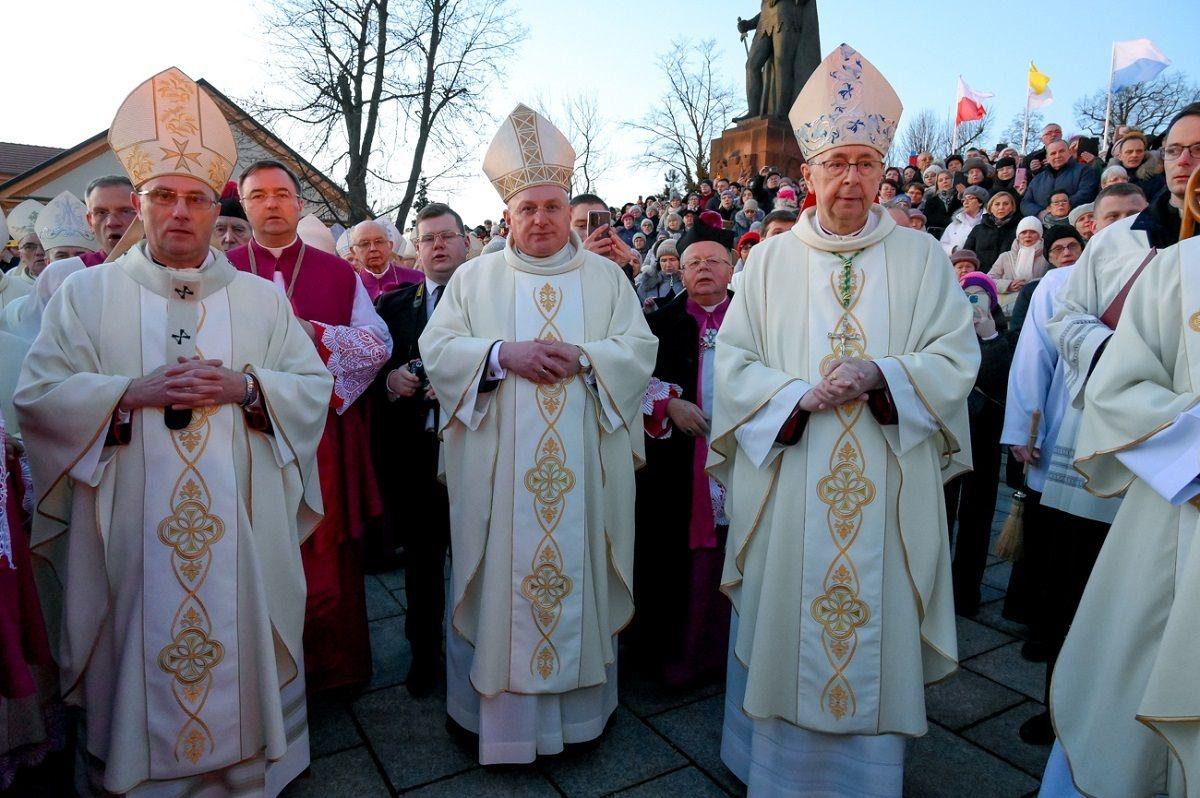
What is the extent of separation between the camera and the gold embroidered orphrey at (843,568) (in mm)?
2727

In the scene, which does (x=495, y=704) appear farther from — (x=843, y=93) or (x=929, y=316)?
(x=843, y=93)

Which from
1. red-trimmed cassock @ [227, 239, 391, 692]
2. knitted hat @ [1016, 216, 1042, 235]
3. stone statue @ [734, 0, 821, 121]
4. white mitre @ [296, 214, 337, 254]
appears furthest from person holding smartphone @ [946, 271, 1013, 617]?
stone statue @ [734, 0, 821, 121]

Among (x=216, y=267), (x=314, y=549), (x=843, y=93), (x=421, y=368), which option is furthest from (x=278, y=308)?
(x=843, y=93)

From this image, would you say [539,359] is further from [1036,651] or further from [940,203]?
[940,203]

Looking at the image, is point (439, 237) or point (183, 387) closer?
point (183, 387)

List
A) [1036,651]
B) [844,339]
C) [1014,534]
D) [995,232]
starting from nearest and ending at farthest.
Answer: [844,339], [1036,651], [1014,534], [995,232]

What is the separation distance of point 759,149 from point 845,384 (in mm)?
19131

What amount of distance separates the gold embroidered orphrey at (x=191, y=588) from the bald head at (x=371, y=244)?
370cm

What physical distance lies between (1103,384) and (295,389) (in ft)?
8.78

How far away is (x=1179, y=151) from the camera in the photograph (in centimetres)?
280

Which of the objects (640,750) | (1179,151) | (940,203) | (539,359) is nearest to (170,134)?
(539,359)

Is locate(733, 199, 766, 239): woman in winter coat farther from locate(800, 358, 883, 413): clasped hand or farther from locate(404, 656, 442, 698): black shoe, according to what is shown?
locate(800, 358, 883, 413): clasped hand

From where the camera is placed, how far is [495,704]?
3113 mm

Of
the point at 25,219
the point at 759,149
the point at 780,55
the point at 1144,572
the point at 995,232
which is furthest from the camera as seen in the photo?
the point at 780,55
